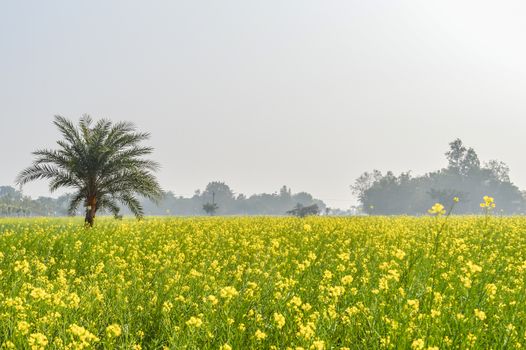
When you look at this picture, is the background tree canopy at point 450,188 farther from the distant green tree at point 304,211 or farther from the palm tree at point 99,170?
the palm tree at point 99,170

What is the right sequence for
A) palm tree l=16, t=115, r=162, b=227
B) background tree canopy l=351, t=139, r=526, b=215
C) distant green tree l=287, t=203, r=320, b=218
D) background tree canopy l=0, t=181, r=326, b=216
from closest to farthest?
palm tree l=16, t=115, r=162, b=227, distant green tree l=287, t=203, r=320, b=218, background tree canopy l=351, t=139, r=526, b=215, background tree canopy l=0, t=181, r=326, b=216

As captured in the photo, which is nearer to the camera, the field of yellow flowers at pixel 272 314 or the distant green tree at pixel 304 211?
the field of yellow flowers at pixel 272 314

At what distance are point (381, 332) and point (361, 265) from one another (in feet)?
15.8

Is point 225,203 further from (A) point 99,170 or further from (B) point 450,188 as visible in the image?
(A) point 99,170

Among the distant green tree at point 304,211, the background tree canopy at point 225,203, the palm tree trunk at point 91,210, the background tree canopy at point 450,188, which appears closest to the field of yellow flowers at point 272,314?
the palm tree trunk at point 91,210

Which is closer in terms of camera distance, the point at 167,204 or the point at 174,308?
the point at 174,308

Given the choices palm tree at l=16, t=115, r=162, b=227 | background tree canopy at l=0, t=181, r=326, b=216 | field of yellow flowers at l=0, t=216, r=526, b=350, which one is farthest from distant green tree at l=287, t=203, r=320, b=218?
background tree canopy at l=0, t=181, r=326, b=216

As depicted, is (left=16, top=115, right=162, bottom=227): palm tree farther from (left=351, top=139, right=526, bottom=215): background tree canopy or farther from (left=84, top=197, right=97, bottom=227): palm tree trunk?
(left=351, top=139, right=526, bottom=215): background tree canopy

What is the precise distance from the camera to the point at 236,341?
16.3ft

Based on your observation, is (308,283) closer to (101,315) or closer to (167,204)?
(101,315)

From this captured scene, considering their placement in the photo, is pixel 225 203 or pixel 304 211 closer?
pixel 304 211

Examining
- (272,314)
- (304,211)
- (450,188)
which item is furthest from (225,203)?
(272,314)

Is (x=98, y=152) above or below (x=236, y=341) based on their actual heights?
above

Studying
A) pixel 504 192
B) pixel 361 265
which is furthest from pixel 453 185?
pixel 361 265
